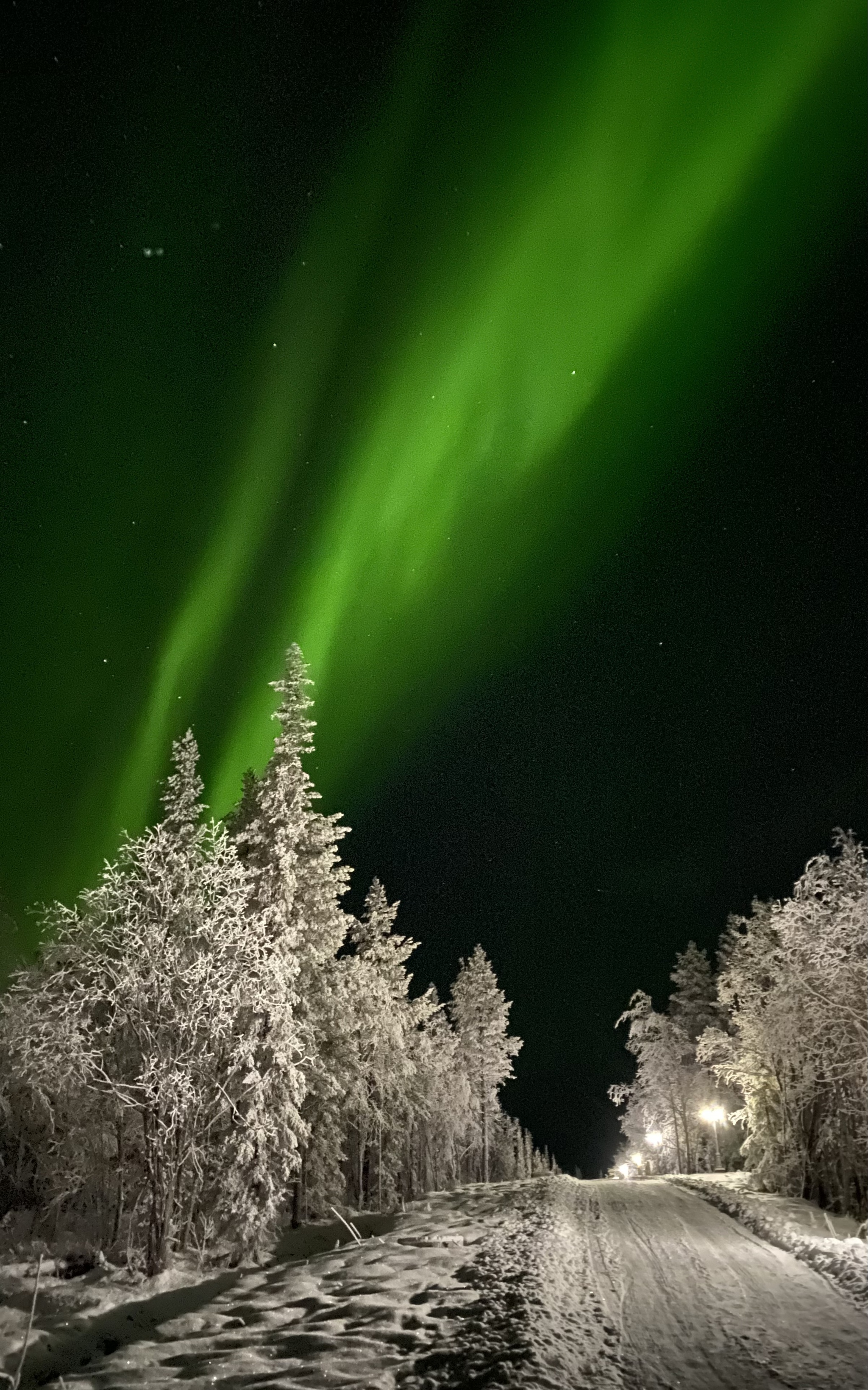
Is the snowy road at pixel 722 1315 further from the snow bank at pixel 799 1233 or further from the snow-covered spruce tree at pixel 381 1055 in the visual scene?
the snow-covered spruce tree at pixel 381 1055

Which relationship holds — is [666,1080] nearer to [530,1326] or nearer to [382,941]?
[382,941]

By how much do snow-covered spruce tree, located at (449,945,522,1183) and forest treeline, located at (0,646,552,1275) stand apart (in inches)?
870

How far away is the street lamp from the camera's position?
152 ft

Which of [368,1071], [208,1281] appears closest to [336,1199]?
[368,1071]

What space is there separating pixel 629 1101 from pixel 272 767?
48.3 metres

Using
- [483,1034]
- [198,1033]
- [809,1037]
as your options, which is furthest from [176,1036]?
[483,1034]

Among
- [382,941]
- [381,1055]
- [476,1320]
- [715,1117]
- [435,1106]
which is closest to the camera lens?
[476,1320]

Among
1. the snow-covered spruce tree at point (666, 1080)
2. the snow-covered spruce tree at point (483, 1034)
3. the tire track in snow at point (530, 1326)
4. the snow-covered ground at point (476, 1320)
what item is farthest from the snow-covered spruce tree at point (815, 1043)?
the snow-covered spruce tree at point (483, 1034)

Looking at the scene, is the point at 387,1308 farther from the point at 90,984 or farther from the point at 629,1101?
the point at 629,1101

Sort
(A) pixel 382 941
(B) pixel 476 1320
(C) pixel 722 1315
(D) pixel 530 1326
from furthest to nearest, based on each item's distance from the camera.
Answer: (A) pixel 382 941, (C) pixel 722 1315, (B) pixel 476 1320, (D) pixel 530 1326

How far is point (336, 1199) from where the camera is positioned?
26234 mm

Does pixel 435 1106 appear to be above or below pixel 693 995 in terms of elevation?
below

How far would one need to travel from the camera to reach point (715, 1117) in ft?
154

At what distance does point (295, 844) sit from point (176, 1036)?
319 inches
